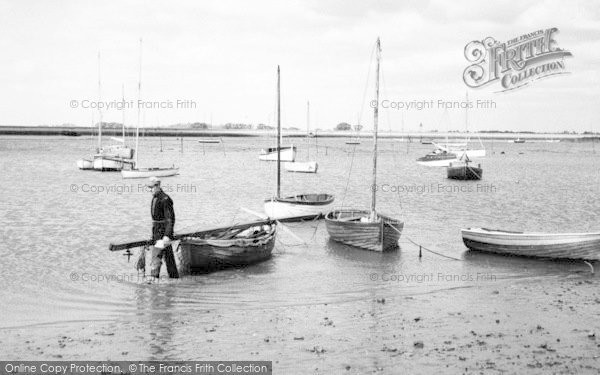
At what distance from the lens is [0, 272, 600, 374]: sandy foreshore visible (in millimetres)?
11539

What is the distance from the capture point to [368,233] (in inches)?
921

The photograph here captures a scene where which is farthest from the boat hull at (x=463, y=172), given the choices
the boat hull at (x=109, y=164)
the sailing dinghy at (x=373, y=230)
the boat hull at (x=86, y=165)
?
the sailing dinghy at (x=373, y=230)

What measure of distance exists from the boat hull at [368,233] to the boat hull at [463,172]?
38.6 meters

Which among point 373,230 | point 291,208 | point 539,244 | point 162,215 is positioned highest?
point 162,215

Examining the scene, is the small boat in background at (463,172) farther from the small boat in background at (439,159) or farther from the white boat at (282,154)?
the small boat in background at (439,159)

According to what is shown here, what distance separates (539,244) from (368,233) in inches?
221

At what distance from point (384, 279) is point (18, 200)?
28653mm

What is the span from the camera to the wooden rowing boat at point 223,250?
61.7 feet

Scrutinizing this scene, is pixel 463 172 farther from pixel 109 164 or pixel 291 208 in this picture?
pixel 109 164

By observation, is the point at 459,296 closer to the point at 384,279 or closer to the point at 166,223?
the point at 384,279

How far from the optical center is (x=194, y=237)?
65.4 ft

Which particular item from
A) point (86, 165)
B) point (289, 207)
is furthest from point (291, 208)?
point (86, 165)

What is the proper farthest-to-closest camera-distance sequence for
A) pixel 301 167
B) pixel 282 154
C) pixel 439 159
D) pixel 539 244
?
pixel 439 159, pixel 282 154, pixel 301 167, pixel 539 244

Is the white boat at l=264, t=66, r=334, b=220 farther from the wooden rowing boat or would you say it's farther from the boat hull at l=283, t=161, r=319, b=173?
the boat hull at l=283, t=161, r=319, b=173
